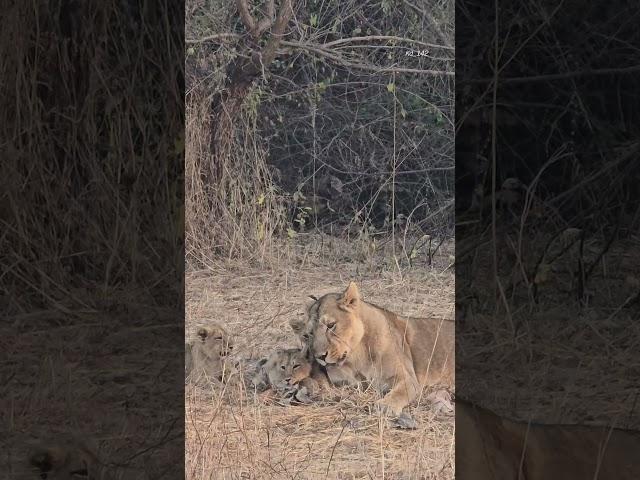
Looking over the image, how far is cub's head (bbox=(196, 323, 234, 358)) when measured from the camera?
3.18 metres

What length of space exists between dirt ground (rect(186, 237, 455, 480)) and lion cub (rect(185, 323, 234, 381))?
0.03m

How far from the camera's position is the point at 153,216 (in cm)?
295

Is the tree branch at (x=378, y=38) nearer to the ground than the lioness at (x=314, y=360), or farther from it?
farther from it

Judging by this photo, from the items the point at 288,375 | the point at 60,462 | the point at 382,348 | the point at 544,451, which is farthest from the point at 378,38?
the point at 60,462

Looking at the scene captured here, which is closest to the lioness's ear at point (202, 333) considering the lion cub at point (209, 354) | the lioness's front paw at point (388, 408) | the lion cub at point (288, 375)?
the lion cub at point (209, 354)

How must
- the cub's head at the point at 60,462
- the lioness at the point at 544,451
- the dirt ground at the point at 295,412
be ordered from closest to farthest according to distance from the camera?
the lioness at the point at 544,451 < the cub's head at the point at 60,462 < the dirt ground at the point at 295,412

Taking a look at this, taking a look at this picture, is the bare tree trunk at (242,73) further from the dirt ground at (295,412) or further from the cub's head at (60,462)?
the cub's head at (60,462)

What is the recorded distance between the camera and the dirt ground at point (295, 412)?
10.2ft

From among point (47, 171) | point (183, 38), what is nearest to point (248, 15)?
point (183, 38)

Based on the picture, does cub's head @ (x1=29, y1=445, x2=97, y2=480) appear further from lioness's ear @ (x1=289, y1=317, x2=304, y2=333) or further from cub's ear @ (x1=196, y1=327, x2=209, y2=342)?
lioness's ear @ (x1=289, y1=317, x2=304, y2=333)

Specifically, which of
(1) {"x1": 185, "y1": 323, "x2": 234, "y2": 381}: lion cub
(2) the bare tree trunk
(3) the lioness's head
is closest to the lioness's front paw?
(3) the lioness's head

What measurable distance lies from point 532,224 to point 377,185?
0.46 m

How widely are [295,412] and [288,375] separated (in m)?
0.10

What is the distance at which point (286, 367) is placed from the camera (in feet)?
10.3
